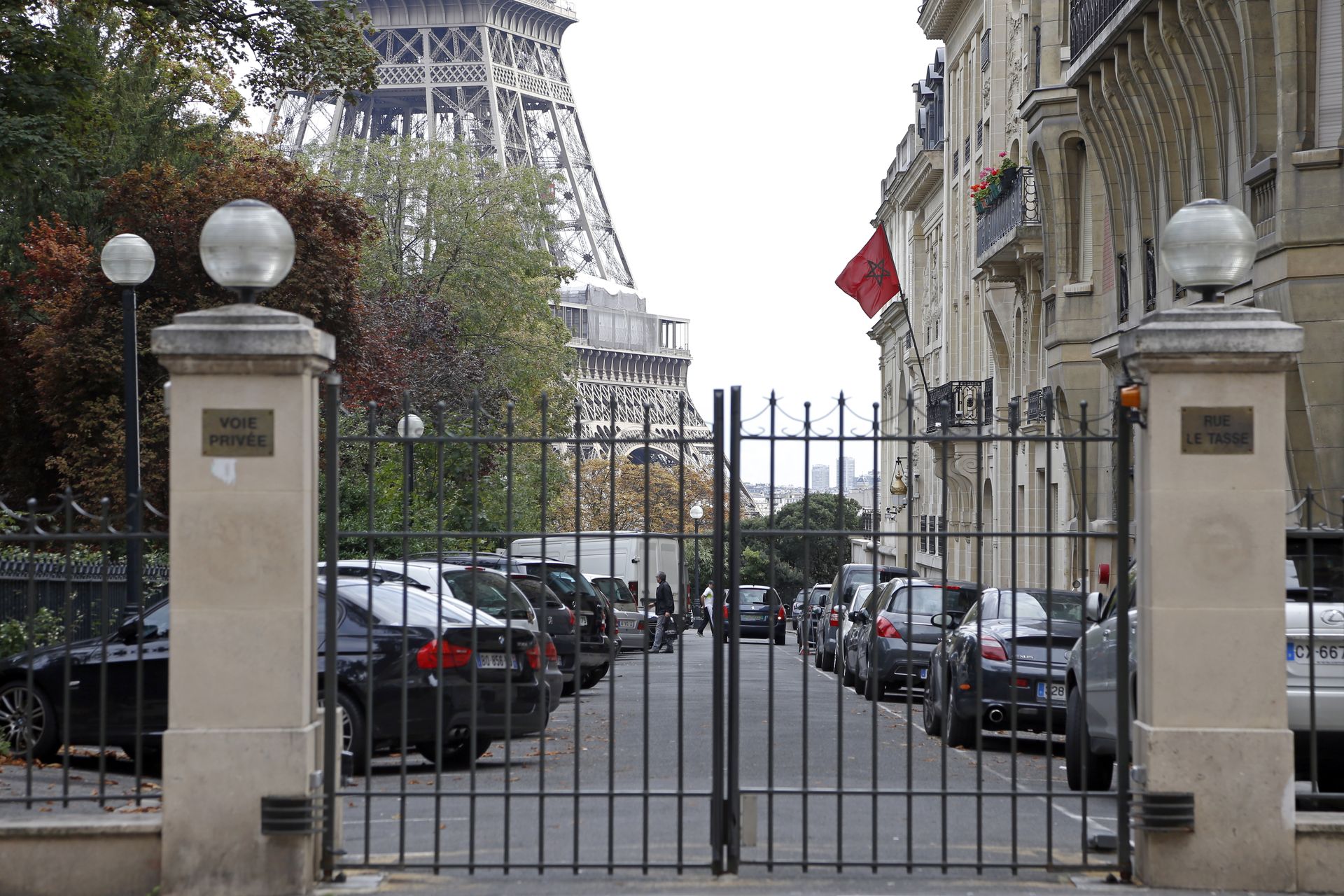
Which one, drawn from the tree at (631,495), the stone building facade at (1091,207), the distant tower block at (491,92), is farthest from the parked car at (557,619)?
the distant tower block at (491,92)

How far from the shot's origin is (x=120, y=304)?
26.8 metres

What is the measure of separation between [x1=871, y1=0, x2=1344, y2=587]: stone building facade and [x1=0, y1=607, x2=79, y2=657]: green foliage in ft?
23.0

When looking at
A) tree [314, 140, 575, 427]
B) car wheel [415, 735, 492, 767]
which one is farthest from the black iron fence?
tree [314, 140, 575, 427]

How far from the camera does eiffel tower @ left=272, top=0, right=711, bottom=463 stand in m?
91.1

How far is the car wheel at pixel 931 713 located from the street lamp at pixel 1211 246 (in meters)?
7.21

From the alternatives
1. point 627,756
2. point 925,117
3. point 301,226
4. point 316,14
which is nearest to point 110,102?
point 301,226

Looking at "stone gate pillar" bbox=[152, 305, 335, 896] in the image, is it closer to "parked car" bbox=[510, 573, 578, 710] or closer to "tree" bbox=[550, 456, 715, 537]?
"parked car" bbox=[510, 573, 578, 710]

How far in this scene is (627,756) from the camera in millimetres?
14289

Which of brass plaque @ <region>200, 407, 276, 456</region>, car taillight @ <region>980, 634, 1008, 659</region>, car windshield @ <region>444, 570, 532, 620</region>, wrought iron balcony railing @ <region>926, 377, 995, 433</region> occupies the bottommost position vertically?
car taillight @ <region>980, 634, 1008, 659</region>

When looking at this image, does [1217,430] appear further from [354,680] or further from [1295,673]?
[354,680]

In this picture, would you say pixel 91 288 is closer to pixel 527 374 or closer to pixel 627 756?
pixel 627 756

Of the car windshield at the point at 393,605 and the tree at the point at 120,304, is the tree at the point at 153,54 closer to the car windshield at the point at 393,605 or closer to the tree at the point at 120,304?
the tree at the point at 120,304

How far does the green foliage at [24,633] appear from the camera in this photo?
13727mm

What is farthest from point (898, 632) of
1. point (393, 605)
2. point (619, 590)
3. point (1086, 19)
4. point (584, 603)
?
point (1086, 19)
